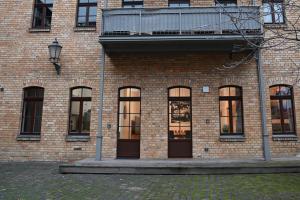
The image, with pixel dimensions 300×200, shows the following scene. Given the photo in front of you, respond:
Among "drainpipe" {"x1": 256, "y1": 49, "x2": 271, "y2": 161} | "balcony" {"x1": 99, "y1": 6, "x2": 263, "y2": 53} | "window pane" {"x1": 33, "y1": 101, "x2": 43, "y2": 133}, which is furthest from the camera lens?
"window pane" {"x1": 33, "y1": 101, "x2": 43, "y2": 133}

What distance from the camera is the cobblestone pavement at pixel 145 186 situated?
5863 millimetres

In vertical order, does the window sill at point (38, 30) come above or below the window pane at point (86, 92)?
above

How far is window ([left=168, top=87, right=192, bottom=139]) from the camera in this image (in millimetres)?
10492

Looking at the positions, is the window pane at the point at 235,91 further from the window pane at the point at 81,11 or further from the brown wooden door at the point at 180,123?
the window pane at the point at 81,11

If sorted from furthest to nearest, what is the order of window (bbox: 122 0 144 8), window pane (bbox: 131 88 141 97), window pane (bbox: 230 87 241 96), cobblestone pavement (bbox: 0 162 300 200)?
window (bbox: 122 0 144 8), window pane (bbox: 131 88 141 97), window pane (bbox: 230 87 241 96), cobblestone pavement (bbox: 0 162 300 200)

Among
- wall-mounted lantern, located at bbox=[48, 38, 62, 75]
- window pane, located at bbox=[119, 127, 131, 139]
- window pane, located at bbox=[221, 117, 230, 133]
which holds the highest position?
wall-mounted lantern, located at bbox=[48, 38, 62, 75]

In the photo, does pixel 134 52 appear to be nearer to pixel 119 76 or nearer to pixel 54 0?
pixel 119 76

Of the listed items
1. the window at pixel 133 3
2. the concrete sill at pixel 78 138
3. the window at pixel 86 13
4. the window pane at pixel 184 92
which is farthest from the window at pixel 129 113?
the window at pixel 133 3

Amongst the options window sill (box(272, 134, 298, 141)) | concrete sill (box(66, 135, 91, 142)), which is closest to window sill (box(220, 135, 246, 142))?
window sill (box(272, 134, 298, 141))

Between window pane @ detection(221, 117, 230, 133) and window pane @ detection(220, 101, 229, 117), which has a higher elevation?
window pane @ detection(220, 101, 229, 117)

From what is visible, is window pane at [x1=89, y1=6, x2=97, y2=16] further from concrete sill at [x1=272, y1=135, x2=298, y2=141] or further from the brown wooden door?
concrete sill at [x1=272, y1=135, x2=298, y2=141]

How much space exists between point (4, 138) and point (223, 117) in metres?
8.87

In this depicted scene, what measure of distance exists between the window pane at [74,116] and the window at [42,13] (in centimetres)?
376

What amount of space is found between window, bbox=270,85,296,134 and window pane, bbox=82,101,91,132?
7298 millimetres
